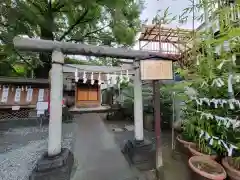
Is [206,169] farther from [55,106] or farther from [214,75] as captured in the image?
[55,106]

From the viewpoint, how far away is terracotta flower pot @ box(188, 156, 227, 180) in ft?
6.83

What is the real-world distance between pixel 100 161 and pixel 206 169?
7.64ft

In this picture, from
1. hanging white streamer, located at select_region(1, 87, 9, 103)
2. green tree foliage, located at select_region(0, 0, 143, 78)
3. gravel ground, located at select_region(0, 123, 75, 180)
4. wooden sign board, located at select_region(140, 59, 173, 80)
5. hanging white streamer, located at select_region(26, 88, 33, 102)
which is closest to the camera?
wooden sign board, located at select_region(140, 59, 173, 80)

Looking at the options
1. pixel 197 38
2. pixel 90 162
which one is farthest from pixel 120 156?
pixel 197 38

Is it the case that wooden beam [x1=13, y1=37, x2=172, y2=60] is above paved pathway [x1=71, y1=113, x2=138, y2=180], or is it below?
above

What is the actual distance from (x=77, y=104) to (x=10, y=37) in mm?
9445

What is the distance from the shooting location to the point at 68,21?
7.48 m

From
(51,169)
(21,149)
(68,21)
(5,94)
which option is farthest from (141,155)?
(68,21)

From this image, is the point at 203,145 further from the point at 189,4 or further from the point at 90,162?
the point at 189,4

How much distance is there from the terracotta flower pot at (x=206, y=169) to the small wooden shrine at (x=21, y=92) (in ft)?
23.1

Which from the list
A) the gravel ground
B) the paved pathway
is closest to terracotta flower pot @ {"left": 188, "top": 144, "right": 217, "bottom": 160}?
the paved pathway

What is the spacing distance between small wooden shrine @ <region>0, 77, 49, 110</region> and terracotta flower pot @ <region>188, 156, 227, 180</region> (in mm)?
7052

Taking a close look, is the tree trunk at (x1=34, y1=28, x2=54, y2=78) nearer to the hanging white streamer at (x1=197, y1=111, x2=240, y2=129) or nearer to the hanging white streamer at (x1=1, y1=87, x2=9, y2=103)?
the hanging white streamer at (x1=1, y1=87, x2=9, y2=103)

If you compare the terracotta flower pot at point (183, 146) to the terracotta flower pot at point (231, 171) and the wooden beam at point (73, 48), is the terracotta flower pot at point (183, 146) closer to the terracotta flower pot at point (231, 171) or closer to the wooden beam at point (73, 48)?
the terracotta flower pot at point (231, 171)
